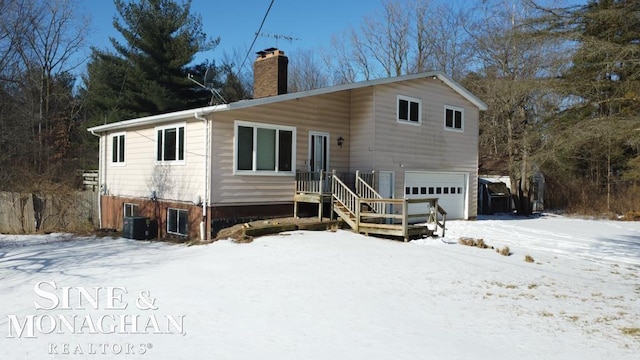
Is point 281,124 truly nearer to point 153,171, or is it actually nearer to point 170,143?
point 170,143

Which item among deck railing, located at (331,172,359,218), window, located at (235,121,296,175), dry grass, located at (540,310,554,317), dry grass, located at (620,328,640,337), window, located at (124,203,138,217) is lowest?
Result: dry grass, located at (620,328,640,337)

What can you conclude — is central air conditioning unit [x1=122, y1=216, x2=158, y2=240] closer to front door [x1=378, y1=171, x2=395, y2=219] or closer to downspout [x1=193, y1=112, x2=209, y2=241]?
downspout [x1=193, y1=112, x2=209, y2=241]

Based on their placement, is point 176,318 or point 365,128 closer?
point 176,318

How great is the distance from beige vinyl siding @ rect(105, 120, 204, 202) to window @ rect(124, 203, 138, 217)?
0.37m

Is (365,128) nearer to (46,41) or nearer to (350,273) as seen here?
(350,273)

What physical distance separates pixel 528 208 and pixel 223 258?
1899cm

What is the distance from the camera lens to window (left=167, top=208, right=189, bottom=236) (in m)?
13.8

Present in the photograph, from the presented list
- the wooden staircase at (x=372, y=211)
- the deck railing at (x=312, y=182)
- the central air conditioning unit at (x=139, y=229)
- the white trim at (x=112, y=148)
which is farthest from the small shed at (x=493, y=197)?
the white trim at (x=112, y=148)

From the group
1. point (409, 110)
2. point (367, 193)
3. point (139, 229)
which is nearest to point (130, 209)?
point (139, 229)

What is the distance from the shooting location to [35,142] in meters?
26.2

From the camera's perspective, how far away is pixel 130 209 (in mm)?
16812

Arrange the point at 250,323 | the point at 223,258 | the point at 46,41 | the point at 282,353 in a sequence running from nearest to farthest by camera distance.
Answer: the point at 282,353
the point at 250,323
the point at 223,258
the point at 46,41

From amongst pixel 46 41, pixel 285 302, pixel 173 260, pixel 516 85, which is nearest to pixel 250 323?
pixel 285 302

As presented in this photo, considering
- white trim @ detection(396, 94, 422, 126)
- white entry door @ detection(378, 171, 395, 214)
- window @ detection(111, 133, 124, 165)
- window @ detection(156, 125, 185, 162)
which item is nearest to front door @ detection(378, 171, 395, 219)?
white entry door @ detection(378, 171, 395, 214)
